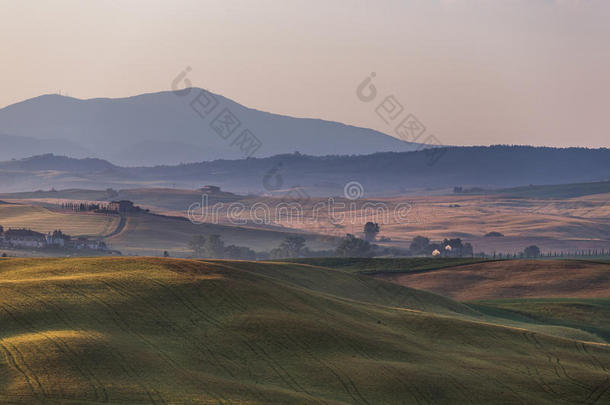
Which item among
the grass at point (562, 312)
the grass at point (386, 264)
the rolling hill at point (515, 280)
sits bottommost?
the grass at point (562, 312)

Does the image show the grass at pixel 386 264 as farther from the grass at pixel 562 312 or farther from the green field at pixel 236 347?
the green field at pixel 236 347

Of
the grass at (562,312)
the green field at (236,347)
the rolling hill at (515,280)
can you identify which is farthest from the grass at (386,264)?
the green field at (236,347)

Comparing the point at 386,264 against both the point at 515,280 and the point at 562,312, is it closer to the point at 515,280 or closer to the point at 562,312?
the point at 515,280

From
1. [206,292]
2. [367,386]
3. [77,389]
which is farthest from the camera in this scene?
[206,292]

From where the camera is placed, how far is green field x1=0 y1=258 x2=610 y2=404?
43844 millimetres

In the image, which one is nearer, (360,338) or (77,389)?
(77,389)

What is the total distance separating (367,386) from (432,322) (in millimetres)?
21828

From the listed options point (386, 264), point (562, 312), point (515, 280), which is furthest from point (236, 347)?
point (386, 264)

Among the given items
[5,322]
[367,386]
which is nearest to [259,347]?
[367,386]

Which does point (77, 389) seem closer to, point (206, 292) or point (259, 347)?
point (259, 347)

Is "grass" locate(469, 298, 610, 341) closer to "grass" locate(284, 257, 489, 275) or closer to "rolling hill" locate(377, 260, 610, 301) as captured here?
"rolling hill" locate(377, 260, 610, 301)

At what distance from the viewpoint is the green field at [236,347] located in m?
43.8

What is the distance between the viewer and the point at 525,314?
98.4 meters

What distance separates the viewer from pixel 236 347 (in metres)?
52.1
